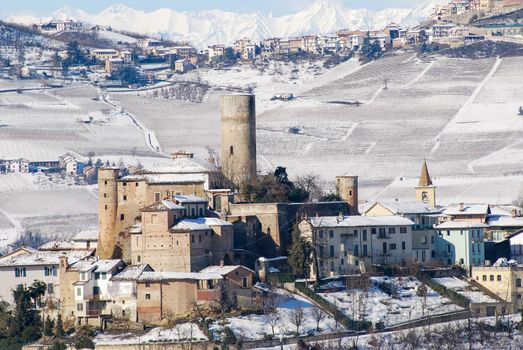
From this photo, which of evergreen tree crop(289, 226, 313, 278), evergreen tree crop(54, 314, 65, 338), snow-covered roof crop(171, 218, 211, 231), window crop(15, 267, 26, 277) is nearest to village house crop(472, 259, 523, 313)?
evergreen tree crop(289, 226, 313, 278)

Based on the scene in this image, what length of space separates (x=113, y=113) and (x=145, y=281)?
308 feet

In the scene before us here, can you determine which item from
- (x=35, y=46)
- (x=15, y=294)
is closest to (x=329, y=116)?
(x=35, y=46)

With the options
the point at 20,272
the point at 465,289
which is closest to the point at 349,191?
the point at 465,289

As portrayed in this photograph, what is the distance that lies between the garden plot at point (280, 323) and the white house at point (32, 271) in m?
7.28

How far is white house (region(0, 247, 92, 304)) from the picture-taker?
6625 cm

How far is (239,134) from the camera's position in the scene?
74.6m

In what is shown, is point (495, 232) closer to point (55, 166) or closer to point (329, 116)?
point (55, 166)

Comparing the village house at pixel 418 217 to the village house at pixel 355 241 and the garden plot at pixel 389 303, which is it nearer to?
the village house at pixel 355 241

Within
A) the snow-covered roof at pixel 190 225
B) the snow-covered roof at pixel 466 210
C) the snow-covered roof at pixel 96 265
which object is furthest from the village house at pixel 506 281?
the snow-covered roof at pixel 96 265

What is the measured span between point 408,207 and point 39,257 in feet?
46.1

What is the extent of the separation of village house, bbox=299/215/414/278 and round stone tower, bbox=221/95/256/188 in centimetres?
575

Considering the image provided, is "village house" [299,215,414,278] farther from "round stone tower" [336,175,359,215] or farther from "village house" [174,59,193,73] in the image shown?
"village house" [174,59,193,73]

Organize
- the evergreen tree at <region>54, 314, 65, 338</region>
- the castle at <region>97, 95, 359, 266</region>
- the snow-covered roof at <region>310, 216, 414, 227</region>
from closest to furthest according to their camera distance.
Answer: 1. the evergreen tree at <region>54, 314, 65, 338</region>
2. the castle at <region>97, 95, 359, 266</region>
3. the snow-covered roof at <region>310, 216, 414, 227</region>

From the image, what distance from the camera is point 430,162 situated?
128 m
